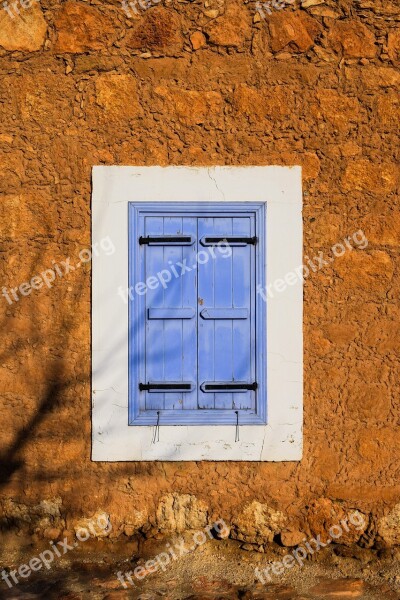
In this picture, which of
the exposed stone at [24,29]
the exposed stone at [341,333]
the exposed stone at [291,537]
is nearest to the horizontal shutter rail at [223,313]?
the exposed stone at [341,333]

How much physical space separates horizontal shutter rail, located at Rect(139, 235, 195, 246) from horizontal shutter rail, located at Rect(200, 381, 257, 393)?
84cm

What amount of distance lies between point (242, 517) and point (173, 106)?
2448 millimetres

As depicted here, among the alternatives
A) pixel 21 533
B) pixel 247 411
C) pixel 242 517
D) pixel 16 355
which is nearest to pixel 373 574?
pixel 242 517

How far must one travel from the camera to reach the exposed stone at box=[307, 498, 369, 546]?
3.92m

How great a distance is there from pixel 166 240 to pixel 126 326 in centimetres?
A: 56

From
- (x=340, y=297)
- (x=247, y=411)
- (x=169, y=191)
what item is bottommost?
(x=247, y=411)

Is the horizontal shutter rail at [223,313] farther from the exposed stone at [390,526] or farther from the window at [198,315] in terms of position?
the exposed stone at [390,526]

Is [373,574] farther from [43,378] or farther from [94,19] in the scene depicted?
[94,19]

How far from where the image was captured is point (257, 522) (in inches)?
154

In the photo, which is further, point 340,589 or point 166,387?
point 166,387

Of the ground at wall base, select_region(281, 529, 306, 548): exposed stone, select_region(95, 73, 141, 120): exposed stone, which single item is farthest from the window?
the ground at wall base

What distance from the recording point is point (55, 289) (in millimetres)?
3895

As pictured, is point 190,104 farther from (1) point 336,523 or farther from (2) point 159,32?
(1) point 336,523

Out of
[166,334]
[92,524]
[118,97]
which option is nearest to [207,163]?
[118,97]
